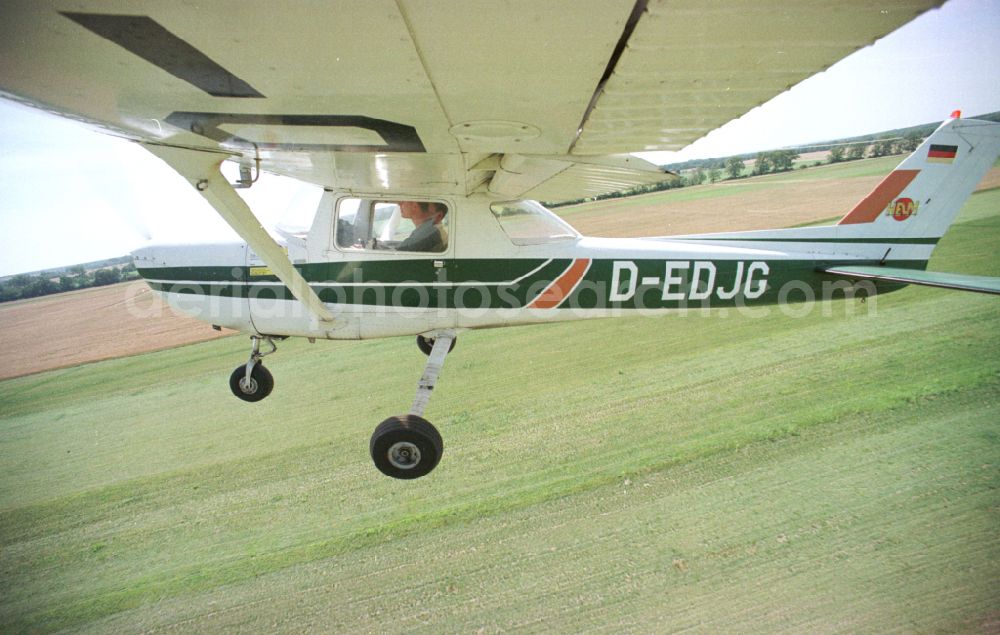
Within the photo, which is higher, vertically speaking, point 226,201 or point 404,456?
point 226,201

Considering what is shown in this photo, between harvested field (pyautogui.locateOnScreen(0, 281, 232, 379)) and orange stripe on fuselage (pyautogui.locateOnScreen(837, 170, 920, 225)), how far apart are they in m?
8.48

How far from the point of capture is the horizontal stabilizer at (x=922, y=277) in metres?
2.94

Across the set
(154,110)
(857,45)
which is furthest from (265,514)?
(857,45)

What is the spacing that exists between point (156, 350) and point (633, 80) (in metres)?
8.58

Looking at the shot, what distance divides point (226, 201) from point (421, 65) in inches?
72.9

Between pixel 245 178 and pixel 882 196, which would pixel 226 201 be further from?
pixel 882 196

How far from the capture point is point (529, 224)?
3.74m

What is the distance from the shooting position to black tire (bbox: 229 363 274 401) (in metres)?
4.26

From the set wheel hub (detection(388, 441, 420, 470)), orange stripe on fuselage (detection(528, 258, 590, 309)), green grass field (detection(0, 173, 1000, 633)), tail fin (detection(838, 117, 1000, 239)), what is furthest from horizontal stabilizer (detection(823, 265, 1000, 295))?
wheel hub (detection(388, 441, 420, 470))

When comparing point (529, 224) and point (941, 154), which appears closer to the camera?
point (529, 224)

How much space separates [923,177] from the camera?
4.05 m

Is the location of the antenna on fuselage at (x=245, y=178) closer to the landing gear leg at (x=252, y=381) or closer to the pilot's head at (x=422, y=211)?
the pilot's head at (x=422, y=211)

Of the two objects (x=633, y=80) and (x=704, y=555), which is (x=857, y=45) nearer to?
(x=633, y=80)

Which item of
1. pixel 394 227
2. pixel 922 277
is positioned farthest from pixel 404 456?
pixel 922 277
